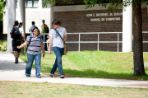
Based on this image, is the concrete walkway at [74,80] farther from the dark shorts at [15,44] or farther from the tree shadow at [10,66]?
the dark shorts at [15,44]

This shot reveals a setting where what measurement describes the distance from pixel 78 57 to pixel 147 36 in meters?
7.02

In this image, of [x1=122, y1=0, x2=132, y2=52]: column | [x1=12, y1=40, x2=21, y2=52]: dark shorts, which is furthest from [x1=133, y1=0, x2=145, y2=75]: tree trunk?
[x1=122, y1=0, x2=132, y2=52]: column

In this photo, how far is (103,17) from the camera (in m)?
36.2

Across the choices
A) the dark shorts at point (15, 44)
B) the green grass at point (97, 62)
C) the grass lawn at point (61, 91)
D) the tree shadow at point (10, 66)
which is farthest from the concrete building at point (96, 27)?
the grass lawn at point (61, 91)

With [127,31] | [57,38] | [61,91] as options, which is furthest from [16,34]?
[61,91]

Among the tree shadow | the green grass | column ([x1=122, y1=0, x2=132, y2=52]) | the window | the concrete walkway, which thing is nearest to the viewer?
the concrete walkway

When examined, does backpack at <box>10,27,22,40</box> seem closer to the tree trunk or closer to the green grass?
the green grass

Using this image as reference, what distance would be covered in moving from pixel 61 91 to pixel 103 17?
22147 millimetres

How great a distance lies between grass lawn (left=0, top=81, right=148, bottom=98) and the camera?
13555 millimetres

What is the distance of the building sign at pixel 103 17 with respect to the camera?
3553 cm

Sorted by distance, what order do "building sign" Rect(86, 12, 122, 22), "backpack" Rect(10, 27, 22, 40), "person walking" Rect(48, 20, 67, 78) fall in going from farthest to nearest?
"building sign" Rect(86, 12, 122, 22) → "backpack" Rect(10, 27, 22, 40) → "person walking" Rect(48, 20, 67, 78)

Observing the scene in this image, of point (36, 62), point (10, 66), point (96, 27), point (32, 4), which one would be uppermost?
point (32, 4)

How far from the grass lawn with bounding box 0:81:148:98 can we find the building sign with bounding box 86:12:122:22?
2017 cm

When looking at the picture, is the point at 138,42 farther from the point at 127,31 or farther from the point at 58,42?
the point at 127,31
